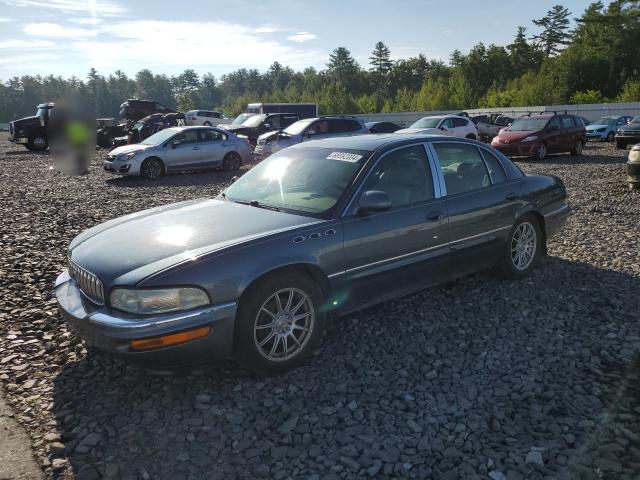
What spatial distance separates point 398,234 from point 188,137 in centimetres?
1247

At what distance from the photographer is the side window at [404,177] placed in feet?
14.2

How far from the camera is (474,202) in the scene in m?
4.90

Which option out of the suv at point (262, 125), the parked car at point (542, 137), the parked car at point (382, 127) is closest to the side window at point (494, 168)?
the parked car at point (542, 137)

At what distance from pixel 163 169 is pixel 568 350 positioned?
13025 millimetres

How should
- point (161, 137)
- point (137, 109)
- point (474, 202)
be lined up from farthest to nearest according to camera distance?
1. point (137, 109)
2. point (161, 137)
3. point (474, 202)

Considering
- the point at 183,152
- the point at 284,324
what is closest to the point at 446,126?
the point at 183,152

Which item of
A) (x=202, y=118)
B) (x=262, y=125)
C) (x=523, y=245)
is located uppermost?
(x=202, y=118)

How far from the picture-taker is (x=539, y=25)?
79562 millimetres

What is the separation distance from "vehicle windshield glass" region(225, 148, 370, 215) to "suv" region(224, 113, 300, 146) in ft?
59.9

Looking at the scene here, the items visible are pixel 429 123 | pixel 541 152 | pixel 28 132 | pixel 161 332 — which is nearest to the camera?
pixel 161 332

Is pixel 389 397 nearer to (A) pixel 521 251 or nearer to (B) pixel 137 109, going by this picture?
(A) pixel 521 251

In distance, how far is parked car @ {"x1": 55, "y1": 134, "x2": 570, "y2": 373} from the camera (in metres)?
3.22

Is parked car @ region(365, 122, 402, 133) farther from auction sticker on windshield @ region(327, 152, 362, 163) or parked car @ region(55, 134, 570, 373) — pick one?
auction sticker on windshield @ region(327, 152, 362, 163)

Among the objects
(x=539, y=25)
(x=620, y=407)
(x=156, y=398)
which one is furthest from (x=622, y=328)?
(x=539, y=25)
